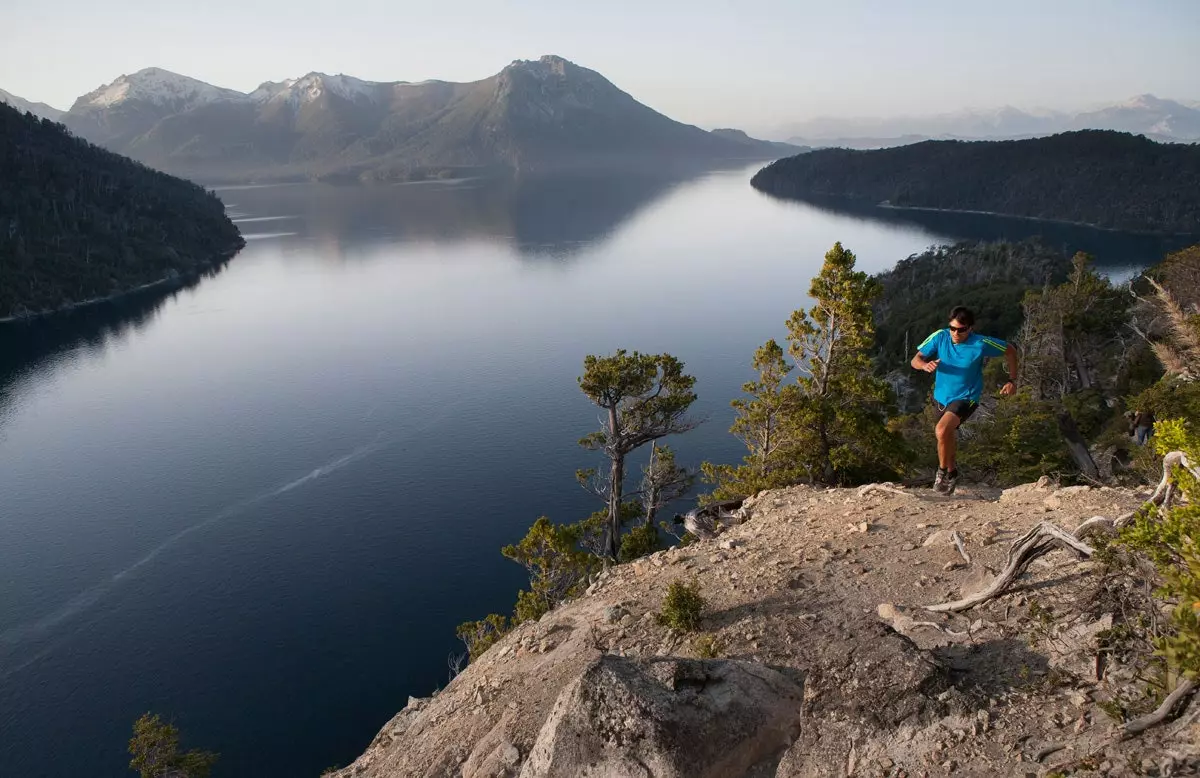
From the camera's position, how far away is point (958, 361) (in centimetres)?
1077

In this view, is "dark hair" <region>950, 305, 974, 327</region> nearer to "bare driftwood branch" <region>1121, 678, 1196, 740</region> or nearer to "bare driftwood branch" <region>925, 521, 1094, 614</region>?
"bare driftwood branch" <region>925, 521, 1094, 614</region>

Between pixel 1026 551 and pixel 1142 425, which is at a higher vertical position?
pixel 1026 551

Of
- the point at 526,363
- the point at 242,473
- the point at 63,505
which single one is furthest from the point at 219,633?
the point at 526,363

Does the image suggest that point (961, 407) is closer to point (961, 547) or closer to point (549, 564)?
point (961, 547)

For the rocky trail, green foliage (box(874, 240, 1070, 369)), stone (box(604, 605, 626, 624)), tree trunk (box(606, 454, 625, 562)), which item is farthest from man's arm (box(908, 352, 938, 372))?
green foliage (box(874, 240, 1070, 369))

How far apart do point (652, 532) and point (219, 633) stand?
33.2 meters

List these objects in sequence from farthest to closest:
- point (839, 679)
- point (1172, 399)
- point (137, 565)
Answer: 1. point (137, 565)
2. point (1172, 399)
3. point (839, 679)

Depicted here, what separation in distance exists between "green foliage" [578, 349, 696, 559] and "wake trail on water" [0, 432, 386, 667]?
1563 inches

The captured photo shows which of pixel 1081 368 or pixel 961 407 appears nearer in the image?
pixel 961 407

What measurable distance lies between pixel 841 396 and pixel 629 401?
1129 cm

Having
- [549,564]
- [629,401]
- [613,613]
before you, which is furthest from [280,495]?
[613,613]

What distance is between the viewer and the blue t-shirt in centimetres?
1060

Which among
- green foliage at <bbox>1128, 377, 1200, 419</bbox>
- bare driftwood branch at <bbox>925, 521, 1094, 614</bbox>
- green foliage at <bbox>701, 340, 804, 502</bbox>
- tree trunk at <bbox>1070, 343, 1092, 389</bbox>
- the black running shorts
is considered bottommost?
tree trunk at <bbox>1070, 343, 1092, 389</bbox>

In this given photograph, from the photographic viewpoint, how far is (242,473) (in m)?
65.7
